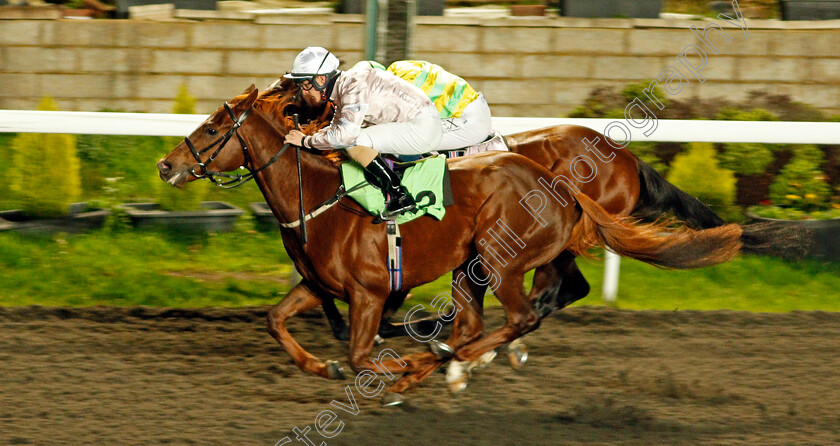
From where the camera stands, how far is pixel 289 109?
4.53 meters

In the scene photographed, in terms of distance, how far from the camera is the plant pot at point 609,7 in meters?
8.19

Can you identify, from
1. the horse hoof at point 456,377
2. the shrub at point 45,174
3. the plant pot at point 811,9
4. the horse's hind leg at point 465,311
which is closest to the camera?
the horse hoof at point 456,377

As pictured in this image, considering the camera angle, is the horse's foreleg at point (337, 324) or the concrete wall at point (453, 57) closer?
the horse's foreleg at point (337, 324)

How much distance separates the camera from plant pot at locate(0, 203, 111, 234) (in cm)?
605

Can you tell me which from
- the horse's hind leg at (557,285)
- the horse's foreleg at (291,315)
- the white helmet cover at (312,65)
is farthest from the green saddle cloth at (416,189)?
the horse's hind leg at (557,285)

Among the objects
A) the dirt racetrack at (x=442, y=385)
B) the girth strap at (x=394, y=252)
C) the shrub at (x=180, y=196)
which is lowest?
the dirt racetrack at (x=442, y=385)

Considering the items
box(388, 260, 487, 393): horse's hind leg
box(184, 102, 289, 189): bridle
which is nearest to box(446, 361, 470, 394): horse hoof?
box(388, 260, 487, 393): horse's hind leg

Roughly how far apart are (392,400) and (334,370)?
371mm

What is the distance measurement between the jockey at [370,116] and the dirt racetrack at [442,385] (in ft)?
3.15

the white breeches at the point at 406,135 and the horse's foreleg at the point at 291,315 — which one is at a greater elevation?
the white breeches at the point at 406,135

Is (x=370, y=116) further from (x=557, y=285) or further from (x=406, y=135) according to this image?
(x=557, y=285)

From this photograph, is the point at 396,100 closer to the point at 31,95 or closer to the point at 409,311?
the point at 409,311

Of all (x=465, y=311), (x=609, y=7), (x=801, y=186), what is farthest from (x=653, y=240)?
(x=609, y=7)

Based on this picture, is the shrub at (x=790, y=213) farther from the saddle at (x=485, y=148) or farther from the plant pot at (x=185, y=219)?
the plant pot at (x=185, y=219)
